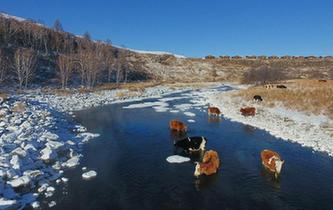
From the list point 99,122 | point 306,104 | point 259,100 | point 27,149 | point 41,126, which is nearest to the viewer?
point 27,149

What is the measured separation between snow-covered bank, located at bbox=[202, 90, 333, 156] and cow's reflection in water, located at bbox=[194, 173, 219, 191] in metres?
7.96

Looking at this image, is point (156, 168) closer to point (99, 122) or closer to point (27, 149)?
point (27, 149)

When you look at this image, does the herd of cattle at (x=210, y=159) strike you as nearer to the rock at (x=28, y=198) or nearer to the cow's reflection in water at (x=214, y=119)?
the rock at (x=28, y=198)

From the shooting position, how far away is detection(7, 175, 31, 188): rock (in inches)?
507

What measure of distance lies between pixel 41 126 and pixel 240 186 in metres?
15.5

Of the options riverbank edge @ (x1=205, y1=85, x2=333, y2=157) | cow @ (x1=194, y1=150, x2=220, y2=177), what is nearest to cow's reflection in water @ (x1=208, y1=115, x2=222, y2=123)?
riverbank edge @ (x1=205, y1=85, x2=333, y2=157)

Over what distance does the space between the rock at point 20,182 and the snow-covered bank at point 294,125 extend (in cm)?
1562

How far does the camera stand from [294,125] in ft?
85.0

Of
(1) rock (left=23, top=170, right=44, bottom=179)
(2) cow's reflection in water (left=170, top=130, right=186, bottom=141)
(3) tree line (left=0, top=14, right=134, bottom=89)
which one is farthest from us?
(3) tree line (left=0, top=14, right=134, bottom=89)

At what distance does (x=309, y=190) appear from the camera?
13.0 metres

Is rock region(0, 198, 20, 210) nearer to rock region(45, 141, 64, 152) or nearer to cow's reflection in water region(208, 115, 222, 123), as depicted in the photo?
rock region(45, 141, 64, 152)

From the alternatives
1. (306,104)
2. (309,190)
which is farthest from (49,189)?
(306,104)

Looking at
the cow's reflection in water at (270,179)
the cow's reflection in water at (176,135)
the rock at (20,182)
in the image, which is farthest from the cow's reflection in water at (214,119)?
the rock at (20,182)

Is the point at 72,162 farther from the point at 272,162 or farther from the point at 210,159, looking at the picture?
the point at 272,162
